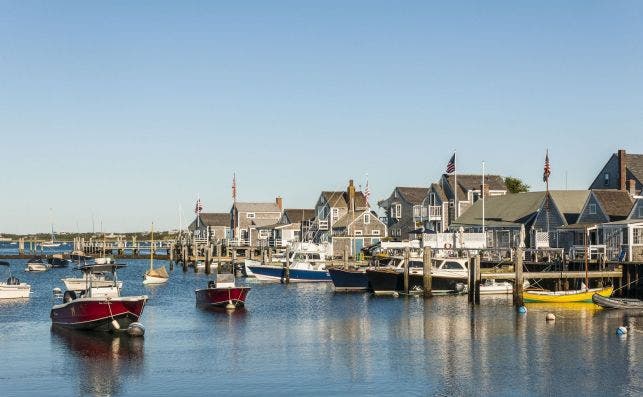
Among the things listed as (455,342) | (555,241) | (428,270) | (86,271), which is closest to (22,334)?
(86,271)

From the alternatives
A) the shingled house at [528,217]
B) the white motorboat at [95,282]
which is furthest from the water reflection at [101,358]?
the shingled house at [528,217]

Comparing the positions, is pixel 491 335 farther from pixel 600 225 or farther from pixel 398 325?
pixel 600 225

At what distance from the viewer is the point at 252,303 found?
204 feet

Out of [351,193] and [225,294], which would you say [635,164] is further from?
[225,294]

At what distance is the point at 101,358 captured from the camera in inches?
1491

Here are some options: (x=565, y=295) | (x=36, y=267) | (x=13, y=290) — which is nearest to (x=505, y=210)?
(x=565, y=295)

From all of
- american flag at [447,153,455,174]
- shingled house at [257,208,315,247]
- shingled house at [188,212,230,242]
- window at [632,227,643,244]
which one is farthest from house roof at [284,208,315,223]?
window at [632,227,643,244]

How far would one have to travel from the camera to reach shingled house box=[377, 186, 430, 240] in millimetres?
110031

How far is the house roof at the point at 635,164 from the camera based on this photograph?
85.4 m

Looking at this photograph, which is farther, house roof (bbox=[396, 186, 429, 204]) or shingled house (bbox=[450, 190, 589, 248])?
house roof (bbox=[396, 186, 429, 204])

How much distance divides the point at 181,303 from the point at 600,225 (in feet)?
108

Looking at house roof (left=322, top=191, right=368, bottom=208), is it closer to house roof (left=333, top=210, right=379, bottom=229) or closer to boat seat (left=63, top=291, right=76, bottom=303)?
house roof (left=333, top=210, right=379, bottom=229)

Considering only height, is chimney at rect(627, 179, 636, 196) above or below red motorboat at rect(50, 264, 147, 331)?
above

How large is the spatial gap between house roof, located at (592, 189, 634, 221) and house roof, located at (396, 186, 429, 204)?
36.8 meters
